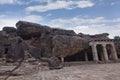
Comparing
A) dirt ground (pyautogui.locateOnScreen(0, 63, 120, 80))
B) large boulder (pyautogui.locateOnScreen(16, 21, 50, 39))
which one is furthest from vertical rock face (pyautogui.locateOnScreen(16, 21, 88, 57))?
dirt ground (pyautogui.locateOnScreen(0, 63, 120, 80))

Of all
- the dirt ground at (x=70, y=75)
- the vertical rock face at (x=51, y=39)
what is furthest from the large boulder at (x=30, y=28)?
the dirt ground at (x=70, y=75)

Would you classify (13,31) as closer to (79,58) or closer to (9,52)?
(9,52)

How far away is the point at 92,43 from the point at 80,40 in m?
3.01

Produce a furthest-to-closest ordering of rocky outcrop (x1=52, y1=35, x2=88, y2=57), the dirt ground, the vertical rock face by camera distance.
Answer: the vertical rock face < rocky outcrop (x1=52, y1=35, x2=88, y2=57) < the dirt ground

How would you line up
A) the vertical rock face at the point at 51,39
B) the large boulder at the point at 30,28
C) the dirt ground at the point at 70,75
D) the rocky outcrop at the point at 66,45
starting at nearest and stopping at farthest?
the dirt ground at the point at 70,75 < the rocky outcrop at the point at 66,45 < the vertical rock face at the point at 51,39 < the large boulder at the point at 30,28

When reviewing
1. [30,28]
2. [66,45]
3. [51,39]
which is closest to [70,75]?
[66,45]

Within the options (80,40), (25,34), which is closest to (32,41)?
(25,34)

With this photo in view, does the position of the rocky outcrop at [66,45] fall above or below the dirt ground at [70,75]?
above

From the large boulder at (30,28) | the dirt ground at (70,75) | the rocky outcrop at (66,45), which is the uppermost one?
the large boulder at (30,28)

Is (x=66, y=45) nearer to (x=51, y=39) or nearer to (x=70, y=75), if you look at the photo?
(x=51, y=39)

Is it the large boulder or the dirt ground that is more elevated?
the large boulder

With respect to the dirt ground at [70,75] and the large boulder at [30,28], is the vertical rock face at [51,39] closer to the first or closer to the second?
the large boulder at [30,28]

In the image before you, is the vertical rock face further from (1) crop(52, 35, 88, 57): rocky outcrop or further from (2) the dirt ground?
(2) the dirt ground

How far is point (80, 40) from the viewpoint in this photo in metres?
37.6
